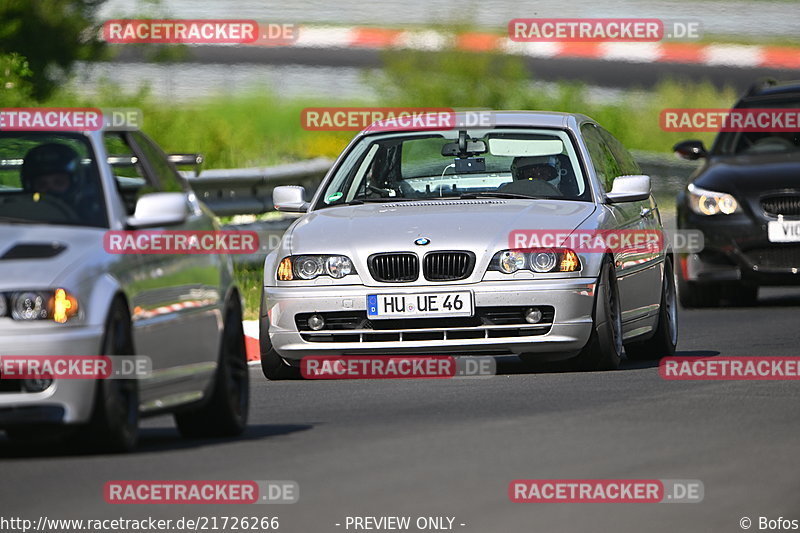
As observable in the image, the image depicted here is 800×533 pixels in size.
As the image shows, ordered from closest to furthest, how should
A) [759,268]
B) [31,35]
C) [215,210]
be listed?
1. [759,268]
2. [215,210]
3. [31,35]

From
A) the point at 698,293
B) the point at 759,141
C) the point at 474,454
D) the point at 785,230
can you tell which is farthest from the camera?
the point at 698,293

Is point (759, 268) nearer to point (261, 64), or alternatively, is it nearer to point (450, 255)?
point (450, 255)

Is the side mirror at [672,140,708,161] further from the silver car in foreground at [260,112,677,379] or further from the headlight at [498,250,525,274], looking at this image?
the headlight at [498,250,525,274]

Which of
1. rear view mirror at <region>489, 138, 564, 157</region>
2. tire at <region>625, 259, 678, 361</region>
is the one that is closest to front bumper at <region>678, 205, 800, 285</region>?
tire at <region>625, 259, 678, 361</region>

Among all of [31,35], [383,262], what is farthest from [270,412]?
[31,35]

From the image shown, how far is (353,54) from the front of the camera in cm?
3703

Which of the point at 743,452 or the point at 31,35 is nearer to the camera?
the point at 743,452

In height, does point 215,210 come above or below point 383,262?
below

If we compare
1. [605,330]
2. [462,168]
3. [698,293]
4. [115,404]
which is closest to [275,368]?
[462,168]

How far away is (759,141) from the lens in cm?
1928

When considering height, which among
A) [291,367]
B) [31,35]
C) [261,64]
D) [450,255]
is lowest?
[261,64]

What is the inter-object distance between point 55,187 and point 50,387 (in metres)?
1.35

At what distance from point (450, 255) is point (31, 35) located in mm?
15460

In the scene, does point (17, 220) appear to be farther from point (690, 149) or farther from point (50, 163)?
point (690, 149)
